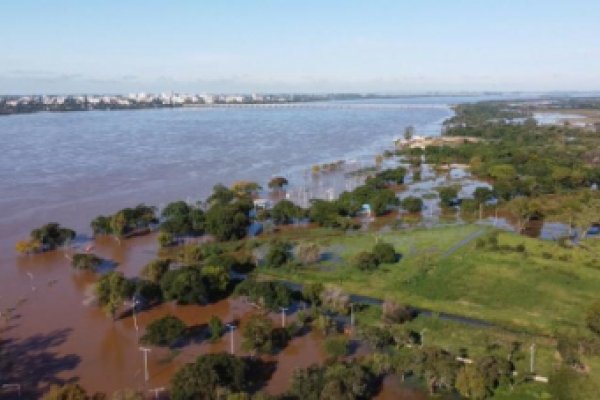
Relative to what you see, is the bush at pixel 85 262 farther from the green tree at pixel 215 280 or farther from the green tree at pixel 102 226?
the green tree at pixel 215 280

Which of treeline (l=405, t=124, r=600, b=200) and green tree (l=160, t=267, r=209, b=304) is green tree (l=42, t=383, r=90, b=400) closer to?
green tree (l=160, t=267, r=209, b=304)

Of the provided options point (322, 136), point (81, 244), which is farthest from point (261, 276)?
point (322, 136)

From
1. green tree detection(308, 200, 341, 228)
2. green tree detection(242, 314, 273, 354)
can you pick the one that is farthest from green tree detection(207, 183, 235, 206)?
green tree detection(242, 314, 273, 354)

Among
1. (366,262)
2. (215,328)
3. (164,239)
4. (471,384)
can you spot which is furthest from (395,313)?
(164,239)

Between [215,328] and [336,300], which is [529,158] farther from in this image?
[215,328]

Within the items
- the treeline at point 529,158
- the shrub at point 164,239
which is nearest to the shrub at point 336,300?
the shrub at point 164,239
